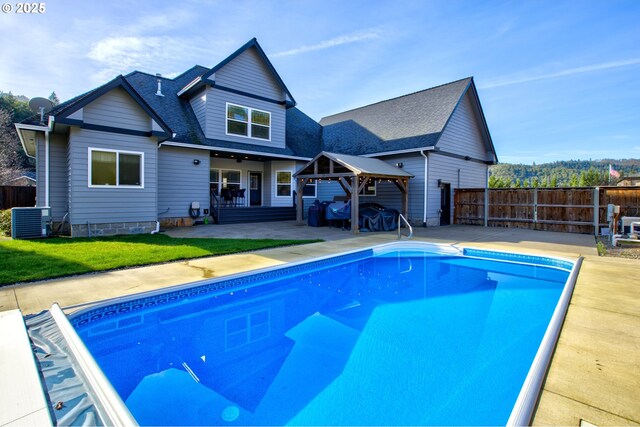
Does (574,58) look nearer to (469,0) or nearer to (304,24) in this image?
(469,0)

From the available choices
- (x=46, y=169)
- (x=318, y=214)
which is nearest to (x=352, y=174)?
(x=318, y=214)

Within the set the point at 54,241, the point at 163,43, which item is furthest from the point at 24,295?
the point at 163,43

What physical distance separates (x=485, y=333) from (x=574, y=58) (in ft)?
53.4

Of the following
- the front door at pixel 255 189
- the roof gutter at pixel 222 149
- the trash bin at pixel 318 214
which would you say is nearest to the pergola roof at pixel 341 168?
the trash bin at pixel 318 214

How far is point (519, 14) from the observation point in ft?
36.7

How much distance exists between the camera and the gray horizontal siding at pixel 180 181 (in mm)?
12555

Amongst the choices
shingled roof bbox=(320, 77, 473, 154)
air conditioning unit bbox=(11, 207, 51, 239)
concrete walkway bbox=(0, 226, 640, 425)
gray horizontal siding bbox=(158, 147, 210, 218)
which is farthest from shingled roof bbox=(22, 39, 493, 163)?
concrete walkway bbox=(0, 226, 640, 425)

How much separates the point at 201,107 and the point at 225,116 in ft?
3.50

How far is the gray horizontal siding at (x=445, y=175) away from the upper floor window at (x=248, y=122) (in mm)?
7928

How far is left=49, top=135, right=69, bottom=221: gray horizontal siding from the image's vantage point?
10.3 metres

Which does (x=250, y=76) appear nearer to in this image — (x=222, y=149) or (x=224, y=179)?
(x=222, y=149)

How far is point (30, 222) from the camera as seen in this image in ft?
30.5

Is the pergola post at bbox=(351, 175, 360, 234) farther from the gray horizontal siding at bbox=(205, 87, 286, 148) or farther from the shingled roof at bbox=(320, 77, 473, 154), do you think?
the gray horizontal siding at bbox=(205, 87, 286, 148)

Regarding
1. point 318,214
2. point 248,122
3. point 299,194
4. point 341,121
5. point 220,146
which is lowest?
point 318,214
